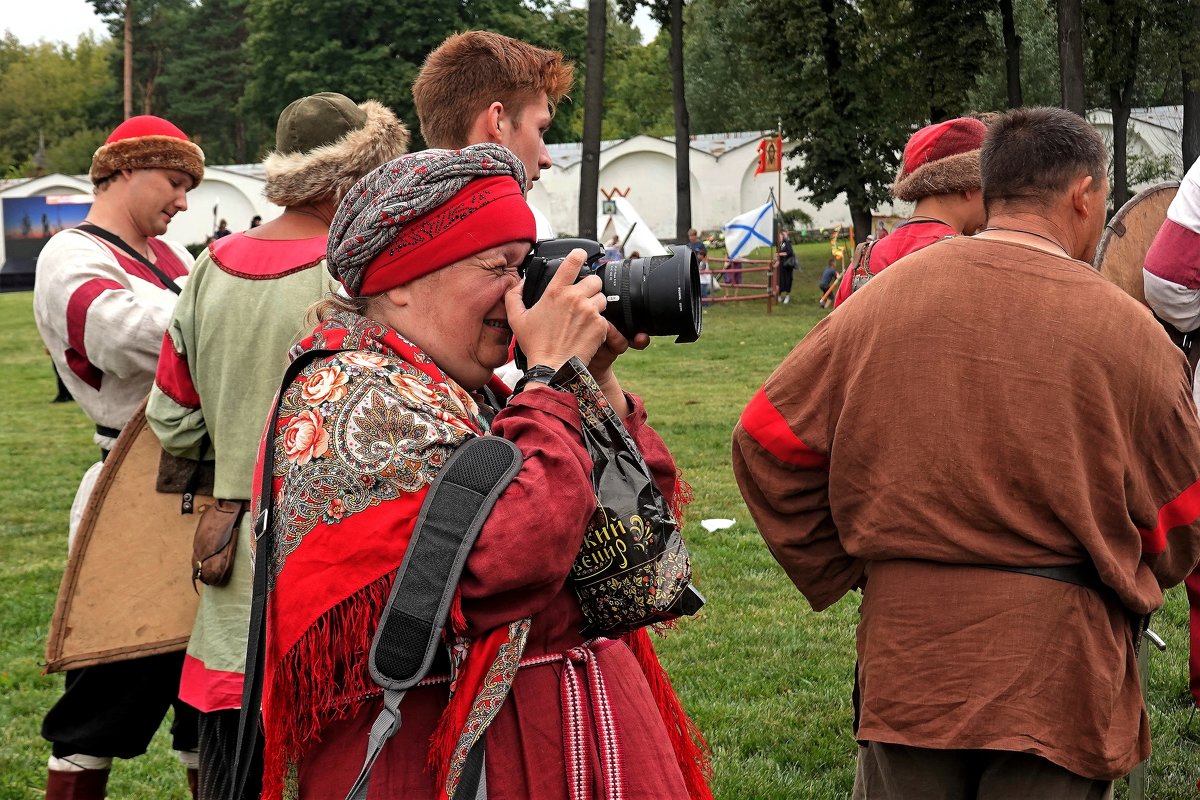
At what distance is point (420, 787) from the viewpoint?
6.16 ft

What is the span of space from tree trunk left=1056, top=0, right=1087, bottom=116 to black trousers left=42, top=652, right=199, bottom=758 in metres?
18.0

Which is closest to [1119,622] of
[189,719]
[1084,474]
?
[1084,474]

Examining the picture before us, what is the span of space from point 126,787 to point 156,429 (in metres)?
1.86

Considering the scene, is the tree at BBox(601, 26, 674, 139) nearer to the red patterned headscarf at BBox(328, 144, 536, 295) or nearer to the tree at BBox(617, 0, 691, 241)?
the tree at BBox(617, 0, 691, 241)

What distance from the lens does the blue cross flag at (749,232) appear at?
1046 inches

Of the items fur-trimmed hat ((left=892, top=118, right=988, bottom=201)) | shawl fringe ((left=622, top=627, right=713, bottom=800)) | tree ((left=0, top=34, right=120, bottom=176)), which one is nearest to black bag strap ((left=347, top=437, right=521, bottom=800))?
shawl fringe ((left=622, top=627, right=713, bottom=800))

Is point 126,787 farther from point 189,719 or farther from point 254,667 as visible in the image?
point 254,667

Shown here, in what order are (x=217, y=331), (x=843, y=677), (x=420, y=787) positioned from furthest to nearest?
1. (x=843, y=677)
2. (x=217, y=331)
3. (x=420, y=787)

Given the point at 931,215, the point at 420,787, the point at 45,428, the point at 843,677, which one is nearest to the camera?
the point at 420,787

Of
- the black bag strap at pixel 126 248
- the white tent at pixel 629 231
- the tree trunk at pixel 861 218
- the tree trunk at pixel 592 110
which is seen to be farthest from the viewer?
the tree trunk at pixel 861 218

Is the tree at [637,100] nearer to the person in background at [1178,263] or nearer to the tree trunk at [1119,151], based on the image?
the tree trunk at [1119,151]

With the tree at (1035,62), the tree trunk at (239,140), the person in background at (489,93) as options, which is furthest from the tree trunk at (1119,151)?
the tree trunk at (239,140)

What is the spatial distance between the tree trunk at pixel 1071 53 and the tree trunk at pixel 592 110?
7.59m

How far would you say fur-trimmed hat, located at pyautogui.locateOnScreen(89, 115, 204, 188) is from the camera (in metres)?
3.69
